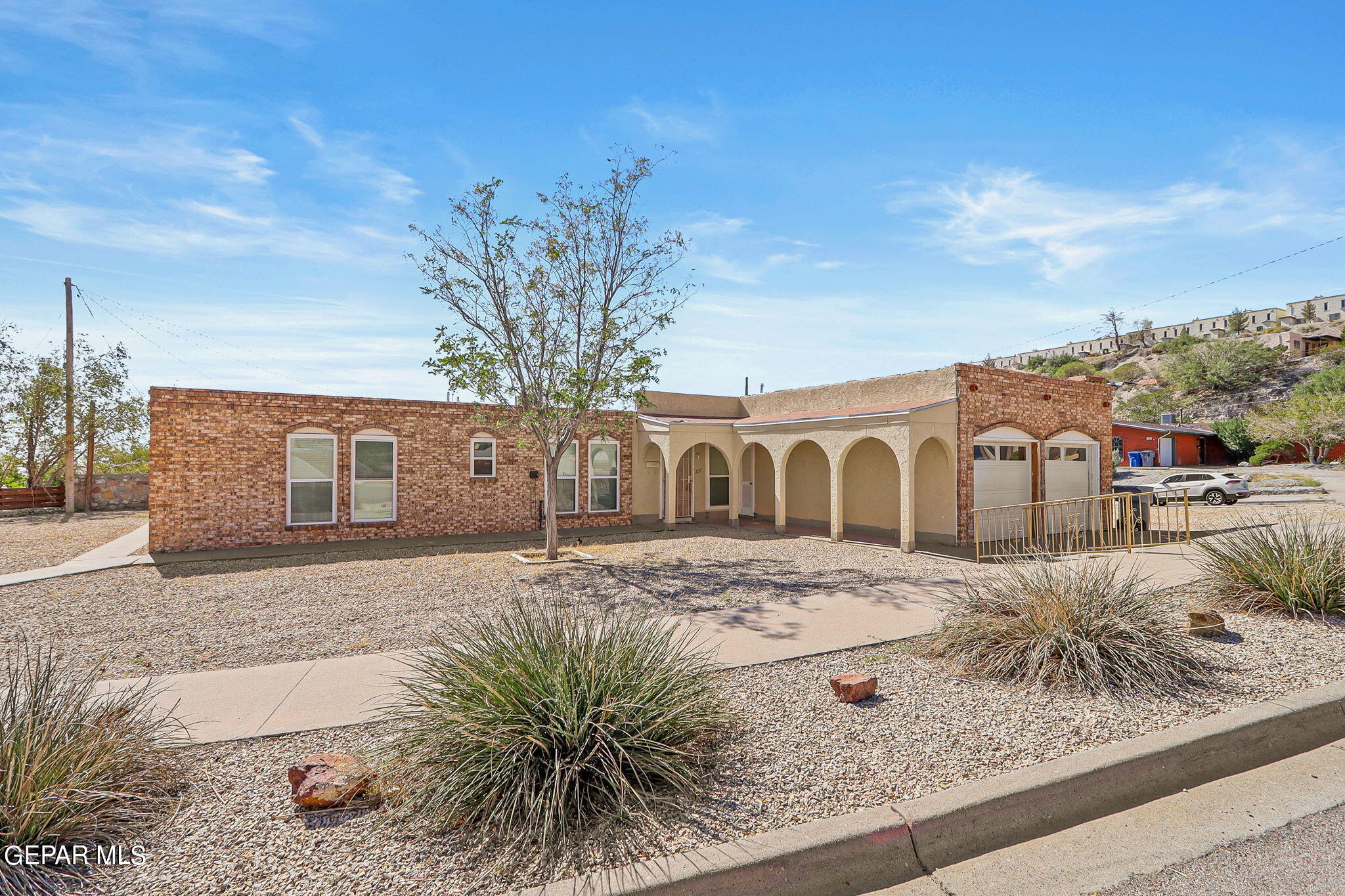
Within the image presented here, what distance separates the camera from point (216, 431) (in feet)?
39.9

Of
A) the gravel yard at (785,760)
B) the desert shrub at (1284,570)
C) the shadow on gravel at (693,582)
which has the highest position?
the desert shrub at (1284,570)

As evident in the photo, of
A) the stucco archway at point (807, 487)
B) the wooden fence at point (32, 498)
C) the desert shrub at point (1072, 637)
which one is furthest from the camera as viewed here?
the wooden fence at point (32, 498)

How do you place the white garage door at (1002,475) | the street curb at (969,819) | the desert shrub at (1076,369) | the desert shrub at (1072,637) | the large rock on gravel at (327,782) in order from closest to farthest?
the street curb at (969,819) → the large rock on gravel at (327,782) → the desert shrub at (1072,637) → the white garage door at (1002,475) → the desert shrub at (1076,369)

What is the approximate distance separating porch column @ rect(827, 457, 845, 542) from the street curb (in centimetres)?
933

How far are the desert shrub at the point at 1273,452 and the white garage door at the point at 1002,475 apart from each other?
38579 mm

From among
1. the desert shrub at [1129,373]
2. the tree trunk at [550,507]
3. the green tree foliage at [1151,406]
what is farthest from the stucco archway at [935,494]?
the desert shrub at [1129,373]

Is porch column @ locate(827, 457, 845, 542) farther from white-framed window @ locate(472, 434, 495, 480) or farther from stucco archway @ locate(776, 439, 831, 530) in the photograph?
white-framed window @ locate(472, 434, 495, 480)

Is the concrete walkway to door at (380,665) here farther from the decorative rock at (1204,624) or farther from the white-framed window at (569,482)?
the white-framed window at (569,482)

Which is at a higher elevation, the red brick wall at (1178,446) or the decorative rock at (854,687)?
the red brick wall at (1178,446)

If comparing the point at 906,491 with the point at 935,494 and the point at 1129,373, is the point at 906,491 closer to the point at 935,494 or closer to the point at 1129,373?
the point at 935,494

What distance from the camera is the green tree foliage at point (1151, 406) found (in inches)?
2105

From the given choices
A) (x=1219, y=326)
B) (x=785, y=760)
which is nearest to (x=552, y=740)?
(x=785, y=760)

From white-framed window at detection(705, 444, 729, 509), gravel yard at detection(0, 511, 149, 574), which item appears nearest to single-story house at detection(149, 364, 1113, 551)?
white-framed window at detection(705, 444, 729, 509)

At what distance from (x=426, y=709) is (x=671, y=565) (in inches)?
287
